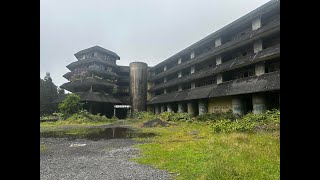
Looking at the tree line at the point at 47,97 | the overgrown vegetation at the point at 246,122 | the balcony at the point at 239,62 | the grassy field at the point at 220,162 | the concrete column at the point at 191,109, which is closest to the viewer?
the grassy field at the point at 220,162

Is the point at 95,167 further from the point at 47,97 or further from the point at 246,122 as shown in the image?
the point at 47,97

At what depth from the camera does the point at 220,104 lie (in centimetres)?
3070

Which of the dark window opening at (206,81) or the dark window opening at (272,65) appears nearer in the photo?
the dark window opening at (272,65)

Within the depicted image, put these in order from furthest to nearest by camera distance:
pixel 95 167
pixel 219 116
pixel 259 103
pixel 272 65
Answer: pixel 219 116 → pixel 272 65 → pixel 259 103 → pixel 95 167

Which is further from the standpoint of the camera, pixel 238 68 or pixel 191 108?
pixel 191 108

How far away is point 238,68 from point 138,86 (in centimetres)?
2744

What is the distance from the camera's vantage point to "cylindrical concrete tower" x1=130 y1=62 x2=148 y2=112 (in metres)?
51.1

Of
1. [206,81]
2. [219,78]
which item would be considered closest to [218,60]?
[219,78]

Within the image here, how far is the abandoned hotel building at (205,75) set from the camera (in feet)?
77.8

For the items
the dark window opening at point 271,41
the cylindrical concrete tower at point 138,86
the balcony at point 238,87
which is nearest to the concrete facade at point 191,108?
the balcony at point 238,87

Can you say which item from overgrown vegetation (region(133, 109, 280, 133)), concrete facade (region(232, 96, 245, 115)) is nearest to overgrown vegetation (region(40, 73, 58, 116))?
overgrown vegetation (region(133, 109, 280, 133))

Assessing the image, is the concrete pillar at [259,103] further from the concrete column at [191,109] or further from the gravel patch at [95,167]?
the gravel patch at [95,167]
